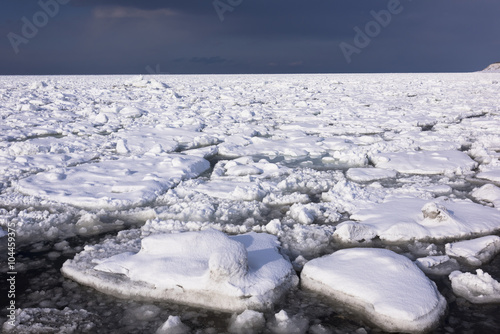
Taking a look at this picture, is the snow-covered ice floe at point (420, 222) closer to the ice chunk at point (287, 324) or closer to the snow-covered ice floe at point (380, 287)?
the snow-covered ice floe at point (380, 287)

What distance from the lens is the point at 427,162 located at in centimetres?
568

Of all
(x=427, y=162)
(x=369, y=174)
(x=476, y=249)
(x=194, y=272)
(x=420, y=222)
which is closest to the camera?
(x=194, y=272)

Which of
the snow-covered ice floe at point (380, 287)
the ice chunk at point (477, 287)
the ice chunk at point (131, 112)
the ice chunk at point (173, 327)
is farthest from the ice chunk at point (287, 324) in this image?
the ice chunk at point (131, 112)

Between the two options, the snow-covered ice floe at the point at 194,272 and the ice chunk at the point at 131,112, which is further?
the ice chunk at the point at 131,112

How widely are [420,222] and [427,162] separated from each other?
96.2 inches

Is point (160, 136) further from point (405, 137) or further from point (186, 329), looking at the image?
point (186, 329)

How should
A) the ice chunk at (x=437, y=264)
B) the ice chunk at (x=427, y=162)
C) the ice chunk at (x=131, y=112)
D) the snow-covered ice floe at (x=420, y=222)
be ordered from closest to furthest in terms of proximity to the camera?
the ice chunk at (x=437, y=264)
the snow-covered ice floe at (x=420, y=222)
the ice chunk at (x=427, y=162)
the ice chunk at (x=131, y=112)

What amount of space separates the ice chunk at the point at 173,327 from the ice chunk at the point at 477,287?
1.83m

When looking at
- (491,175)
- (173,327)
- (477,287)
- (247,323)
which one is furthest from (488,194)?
(173,327)

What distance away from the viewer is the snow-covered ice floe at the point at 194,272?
2447 millimetres

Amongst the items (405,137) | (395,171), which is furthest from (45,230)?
(405,137)

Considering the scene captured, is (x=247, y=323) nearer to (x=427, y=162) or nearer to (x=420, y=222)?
(x=420, y=222)

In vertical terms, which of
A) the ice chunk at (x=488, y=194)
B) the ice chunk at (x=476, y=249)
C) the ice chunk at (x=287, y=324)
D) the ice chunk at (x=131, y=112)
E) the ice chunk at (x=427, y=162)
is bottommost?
the ice chunk at (x=287, y=324)

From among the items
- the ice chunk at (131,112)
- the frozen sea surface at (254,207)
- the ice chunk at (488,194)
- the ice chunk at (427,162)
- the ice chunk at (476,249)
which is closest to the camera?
the frozen sea surface at (254,207)
